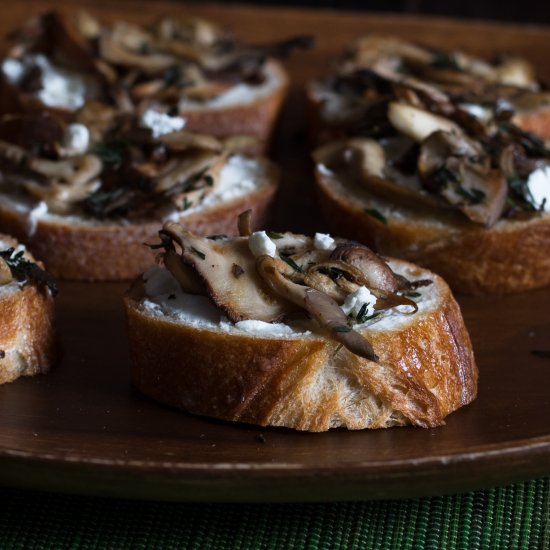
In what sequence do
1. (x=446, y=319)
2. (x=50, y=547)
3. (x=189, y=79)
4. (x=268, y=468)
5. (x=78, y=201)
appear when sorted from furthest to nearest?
1. (x=189, y=79)
2. (x=78, y=201)
3. (x=446, y=319)
4. (x=50, y=547)
5. (x=268, y=468)

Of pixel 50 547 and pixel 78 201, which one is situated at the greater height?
pixel 78 201

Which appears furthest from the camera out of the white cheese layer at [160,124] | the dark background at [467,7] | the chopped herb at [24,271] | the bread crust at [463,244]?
the dark background at [467,7]

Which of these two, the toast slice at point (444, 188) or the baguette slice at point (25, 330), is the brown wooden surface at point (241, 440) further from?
the toast slice at point (444, 188)

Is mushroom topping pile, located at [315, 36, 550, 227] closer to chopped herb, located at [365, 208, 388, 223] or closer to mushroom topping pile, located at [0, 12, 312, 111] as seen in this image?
chopped herb, located at [365, 208, 388, 223]

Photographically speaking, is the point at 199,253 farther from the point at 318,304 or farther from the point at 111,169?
the point at 111,169

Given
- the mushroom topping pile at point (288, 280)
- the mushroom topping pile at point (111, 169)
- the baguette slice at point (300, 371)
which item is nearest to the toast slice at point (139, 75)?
the mushroom topping pile at point (111, 169)

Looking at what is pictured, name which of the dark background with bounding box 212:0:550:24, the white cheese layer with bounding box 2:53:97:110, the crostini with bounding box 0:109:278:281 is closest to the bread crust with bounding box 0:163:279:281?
the crostini with bounding box 0:109:278:281

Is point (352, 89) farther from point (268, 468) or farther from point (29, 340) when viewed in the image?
point (268, 468)

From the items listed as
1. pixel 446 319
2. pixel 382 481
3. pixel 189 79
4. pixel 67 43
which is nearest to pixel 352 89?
pixel 189 79
